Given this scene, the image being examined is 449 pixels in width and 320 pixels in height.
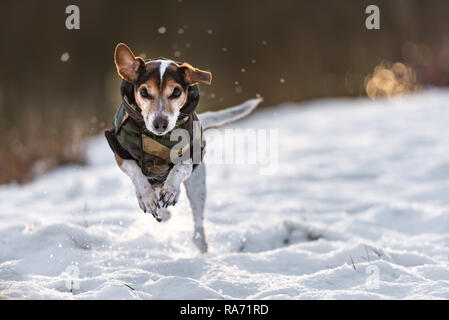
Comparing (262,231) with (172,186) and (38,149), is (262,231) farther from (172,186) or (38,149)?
(38,149)

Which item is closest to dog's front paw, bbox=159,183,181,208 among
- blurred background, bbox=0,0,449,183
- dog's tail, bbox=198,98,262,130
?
dog's tail, bbox=198,98,262,130

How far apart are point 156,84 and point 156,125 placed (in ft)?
0.90

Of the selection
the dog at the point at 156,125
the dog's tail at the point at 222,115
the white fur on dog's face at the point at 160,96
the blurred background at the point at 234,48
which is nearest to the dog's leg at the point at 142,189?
the dog at the point at 156,125

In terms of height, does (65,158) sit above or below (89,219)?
above

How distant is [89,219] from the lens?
198 inches

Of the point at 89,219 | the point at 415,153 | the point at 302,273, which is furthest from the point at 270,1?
the point at 302,273

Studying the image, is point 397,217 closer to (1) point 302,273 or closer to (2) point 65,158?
(1) point 302,273

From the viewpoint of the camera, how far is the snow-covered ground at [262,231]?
3.38 metres

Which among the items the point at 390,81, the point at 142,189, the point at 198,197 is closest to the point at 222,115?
the point at 198,197

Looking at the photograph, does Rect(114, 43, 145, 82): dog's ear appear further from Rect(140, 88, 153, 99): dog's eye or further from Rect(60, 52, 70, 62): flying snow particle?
Rect(60, 52, 70, 62): flying snow particle

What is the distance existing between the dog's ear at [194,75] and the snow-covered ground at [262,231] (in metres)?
1.25

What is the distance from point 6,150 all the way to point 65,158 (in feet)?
3.22

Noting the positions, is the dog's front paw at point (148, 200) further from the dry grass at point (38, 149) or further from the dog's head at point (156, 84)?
the dry grass at point (38, 149)
